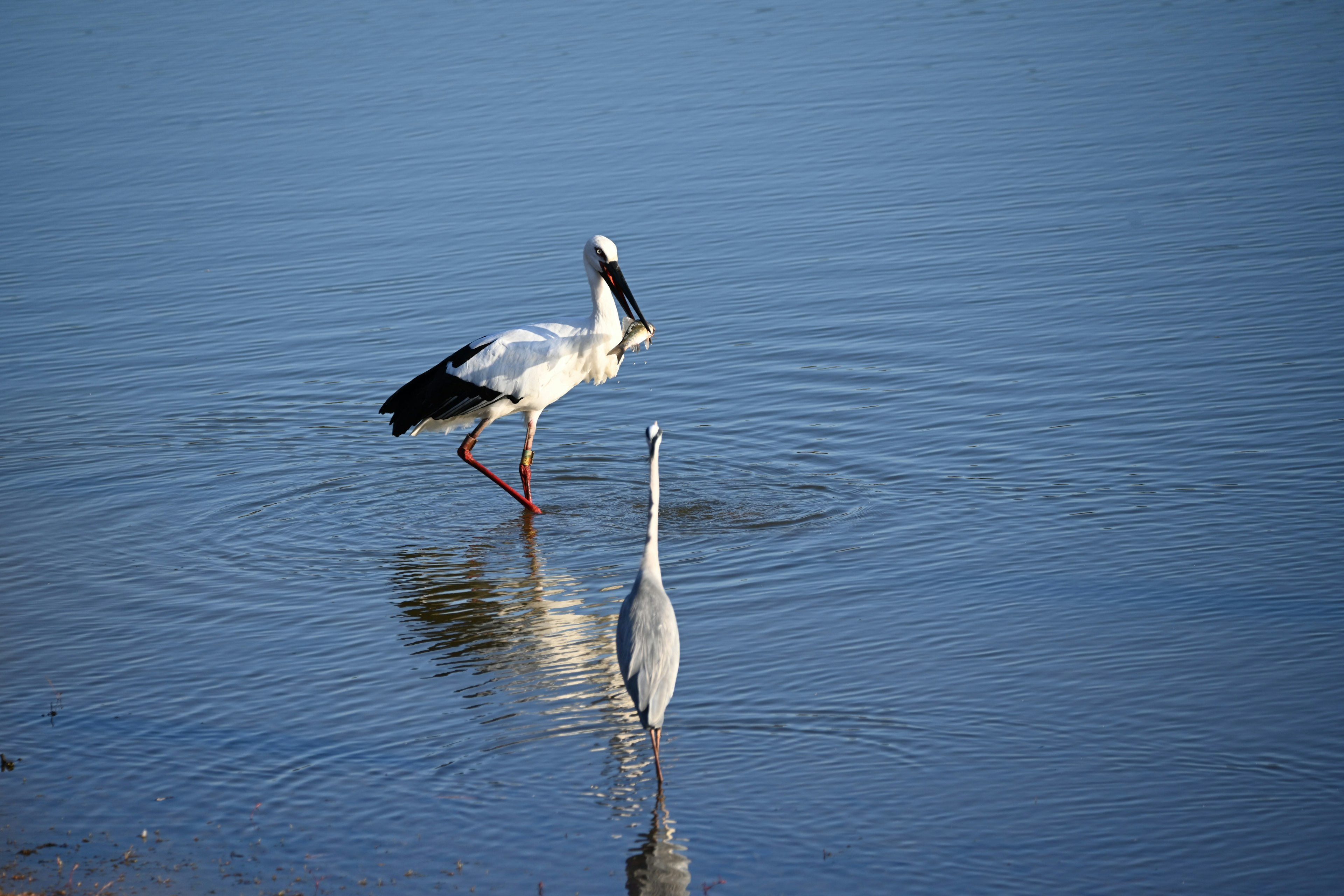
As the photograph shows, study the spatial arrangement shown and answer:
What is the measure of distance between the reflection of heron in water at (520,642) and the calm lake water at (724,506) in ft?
0.11

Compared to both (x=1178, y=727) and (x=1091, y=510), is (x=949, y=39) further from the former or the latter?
(x=1178, y=727)

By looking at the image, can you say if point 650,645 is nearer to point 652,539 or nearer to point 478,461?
point 652,539

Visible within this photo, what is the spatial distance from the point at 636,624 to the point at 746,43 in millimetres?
21714

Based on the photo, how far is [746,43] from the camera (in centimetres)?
2672

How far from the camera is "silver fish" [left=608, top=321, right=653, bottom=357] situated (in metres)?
10.6

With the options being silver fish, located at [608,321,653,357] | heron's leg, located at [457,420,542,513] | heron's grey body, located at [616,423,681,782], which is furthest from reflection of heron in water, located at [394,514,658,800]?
silver fish, located at [608,321,653,357]

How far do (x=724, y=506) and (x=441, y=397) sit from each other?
2065 mm

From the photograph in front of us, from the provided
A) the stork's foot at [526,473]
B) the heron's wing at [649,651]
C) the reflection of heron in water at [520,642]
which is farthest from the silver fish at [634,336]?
the heron's wing at [649,651]

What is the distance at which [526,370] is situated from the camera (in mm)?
10406

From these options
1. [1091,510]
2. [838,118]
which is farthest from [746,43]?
[1091,510]

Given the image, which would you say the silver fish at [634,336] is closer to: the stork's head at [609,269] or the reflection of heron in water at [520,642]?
the stork's head at [609,269]

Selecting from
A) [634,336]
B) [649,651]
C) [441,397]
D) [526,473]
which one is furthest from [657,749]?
[634,336]

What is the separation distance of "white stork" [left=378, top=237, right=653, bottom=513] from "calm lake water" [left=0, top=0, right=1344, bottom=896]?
462 mm

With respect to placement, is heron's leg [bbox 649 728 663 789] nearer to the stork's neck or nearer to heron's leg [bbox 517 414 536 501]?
heron's leg [bbox 517 414 536 501]
